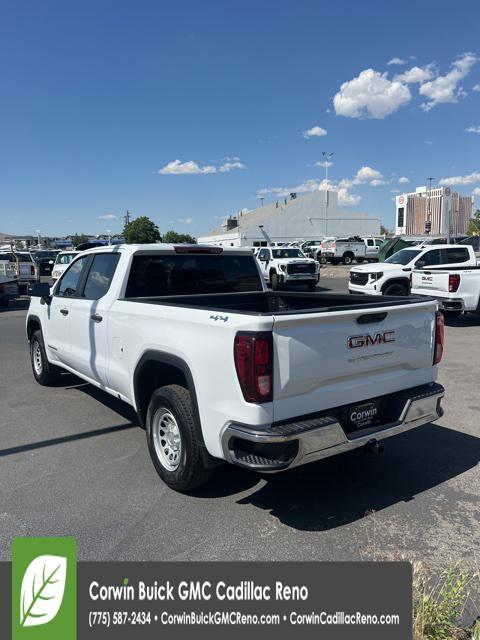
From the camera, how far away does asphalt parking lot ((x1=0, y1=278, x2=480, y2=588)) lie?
3203 mm

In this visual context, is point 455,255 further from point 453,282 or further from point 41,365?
point 41,365

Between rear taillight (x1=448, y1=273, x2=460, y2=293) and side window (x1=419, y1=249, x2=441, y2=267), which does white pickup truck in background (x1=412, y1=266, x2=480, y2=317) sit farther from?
Result: side window (x1=419, y1=249, x2=441, y2=267)

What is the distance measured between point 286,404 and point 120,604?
4.60 feet

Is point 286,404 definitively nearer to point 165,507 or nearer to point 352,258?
point 165,507

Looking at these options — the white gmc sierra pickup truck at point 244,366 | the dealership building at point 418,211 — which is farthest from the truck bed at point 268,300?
the dealership building at point 418,211

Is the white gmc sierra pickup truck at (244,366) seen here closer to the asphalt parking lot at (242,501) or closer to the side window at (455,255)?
the asphalt parking lot at (242,501)

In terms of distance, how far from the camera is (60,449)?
4.78 m

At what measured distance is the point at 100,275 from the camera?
205 inches

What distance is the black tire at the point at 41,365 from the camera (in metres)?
6.76

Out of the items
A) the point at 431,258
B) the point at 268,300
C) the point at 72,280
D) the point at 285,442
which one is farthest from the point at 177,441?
the point at 431,258

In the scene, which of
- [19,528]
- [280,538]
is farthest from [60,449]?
[280,538]

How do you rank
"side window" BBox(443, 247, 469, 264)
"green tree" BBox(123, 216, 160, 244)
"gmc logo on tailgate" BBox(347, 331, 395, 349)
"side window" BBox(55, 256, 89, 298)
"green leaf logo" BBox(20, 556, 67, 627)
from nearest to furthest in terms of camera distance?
"green leaf logo" BBox(20, 556, 67, 627), "gmc logo on tailgate" BBox(347, 331, 395, 349), "side window" BBox(55, 256, 89, 298), "side window" BBox(443, 247, 469, 264), "green tree" BBox(123, 216, 160, 244)

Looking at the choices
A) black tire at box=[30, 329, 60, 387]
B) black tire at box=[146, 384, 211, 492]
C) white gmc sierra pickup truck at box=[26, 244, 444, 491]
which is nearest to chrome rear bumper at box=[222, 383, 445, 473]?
white gmc sierra pickup truck at box=[26, 244, 444, 491]

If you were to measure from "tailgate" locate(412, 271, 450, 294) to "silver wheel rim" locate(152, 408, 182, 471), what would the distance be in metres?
9.57
